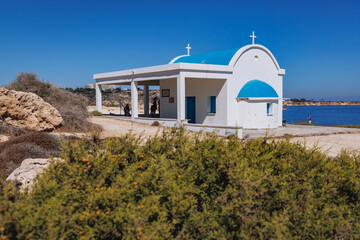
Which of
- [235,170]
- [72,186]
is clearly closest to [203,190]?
[235,170]

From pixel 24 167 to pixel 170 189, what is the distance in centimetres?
321

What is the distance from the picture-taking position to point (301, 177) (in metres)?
4.54

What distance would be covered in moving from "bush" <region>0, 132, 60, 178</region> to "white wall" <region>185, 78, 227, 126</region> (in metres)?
12.2

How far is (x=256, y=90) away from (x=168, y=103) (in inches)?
256

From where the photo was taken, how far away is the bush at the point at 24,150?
6.89m

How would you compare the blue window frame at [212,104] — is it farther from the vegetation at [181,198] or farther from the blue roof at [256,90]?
the vegetation at [181,198]

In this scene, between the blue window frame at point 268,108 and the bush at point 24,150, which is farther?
the blue window frame at point 268,108

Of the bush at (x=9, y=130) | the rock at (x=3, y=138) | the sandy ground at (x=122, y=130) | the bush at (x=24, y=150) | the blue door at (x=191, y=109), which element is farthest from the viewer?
the blue door at (x=191, y=109)

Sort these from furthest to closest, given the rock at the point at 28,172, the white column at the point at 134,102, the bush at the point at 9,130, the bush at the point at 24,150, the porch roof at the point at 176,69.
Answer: the white column at the point at 134,102
the porch roof at the point at 176,69
the bush at the point at 9,130
the bush at the point at 24,150
the rock at the point at 28,172

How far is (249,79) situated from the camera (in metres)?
20.4

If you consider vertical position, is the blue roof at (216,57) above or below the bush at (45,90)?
above

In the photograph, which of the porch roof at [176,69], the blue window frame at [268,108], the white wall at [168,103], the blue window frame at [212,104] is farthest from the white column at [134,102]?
the blue window frame at [268,108]

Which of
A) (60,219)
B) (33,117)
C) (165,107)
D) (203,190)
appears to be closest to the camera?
(60,219)

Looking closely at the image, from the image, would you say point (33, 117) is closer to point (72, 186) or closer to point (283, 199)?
point (72, 186)
